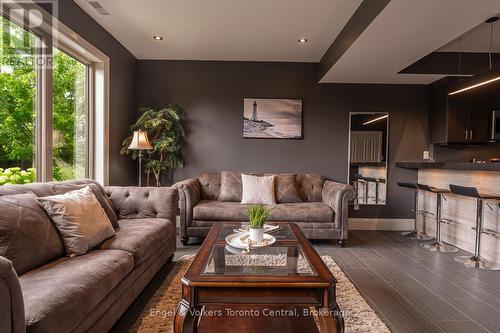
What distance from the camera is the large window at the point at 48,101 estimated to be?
239 centimetres

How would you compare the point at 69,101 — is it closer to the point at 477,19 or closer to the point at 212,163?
the point at 212,163

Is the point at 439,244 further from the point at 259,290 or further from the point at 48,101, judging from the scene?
the point at 48,101

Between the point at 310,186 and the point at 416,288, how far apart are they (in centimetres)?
204

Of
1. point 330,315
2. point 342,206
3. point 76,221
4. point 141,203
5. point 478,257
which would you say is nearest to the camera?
point 330,315

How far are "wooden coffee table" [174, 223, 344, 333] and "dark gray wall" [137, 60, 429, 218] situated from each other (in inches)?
103

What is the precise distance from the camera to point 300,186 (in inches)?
169

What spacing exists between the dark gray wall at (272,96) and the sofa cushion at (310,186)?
0.24m

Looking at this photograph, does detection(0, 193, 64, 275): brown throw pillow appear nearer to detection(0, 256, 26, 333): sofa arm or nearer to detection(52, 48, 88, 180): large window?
detection(0, 256, 26, 333): sofa arm

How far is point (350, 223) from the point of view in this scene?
15.0ft

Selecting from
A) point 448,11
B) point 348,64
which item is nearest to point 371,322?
point 448,11

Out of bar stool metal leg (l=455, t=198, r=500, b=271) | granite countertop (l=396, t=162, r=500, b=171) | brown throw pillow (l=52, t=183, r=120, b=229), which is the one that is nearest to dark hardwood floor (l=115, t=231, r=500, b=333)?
bar stool metal leg (l=455, t=198, r=500, b=271)

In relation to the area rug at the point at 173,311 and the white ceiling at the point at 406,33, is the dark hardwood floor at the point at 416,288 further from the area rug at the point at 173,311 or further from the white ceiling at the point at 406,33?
the white ceiling at the point at 406,33

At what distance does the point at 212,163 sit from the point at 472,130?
4023 millimetres

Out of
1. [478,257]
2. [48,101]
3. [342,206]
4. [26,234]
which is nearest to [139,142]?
[48,101]
